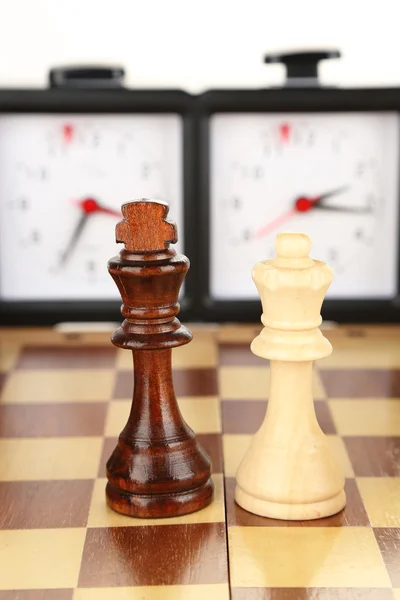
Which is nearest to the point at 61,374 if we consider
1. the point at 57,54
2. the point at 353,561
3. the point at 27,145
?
the point at 27,145

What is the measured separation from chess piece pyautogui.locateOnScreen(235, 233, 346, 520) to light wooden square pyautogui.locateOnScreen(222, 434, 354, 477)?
10 centimetres

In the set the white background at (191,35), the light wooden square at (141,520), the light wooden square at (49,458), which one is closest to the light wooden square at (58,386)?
the light wooden square at (49,458)

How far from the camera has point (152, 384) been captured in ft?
3.44

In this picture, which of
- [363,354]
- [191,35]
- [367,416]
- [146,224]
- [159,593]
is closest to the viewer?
[159,593]

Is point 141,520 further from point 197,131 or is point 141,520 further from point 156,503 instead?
point 197,131

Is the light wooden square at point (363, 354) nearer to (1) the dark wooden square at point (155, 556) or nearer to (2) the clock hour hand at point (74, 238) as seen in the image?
(2) the clock hour hand at point (74, 238)

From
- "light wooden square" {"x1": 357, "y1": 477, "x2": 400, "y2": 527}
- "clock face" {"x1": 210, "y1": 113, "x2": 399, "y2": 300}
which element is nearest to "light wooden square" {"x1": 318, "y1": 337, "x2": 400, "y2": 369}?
"clock face" {"x1": 210, "y1": 113, "x2": 399, "y2": 300}

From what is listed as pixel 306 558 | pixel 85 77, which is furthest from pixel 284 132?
pixel 306 558

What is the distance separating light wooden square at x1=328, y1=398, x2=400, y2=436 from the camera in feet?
4.33

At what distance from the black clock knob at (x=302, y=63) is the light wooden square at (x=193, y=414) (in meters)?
0.70

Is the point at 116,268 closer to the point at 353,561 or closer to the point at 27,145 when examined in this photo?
the point at 353,561

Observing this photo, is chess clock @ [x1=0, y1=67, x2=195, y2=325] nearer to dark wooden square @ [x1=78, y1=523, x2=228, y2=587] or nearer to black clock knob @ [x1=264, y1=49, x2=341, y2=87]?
black clock knob @ [x1=264, y1=49, x2=341, y2=87]

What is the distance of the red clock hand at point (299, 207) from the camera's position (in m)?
1.84

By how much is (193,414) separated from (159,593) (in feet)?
1.68
